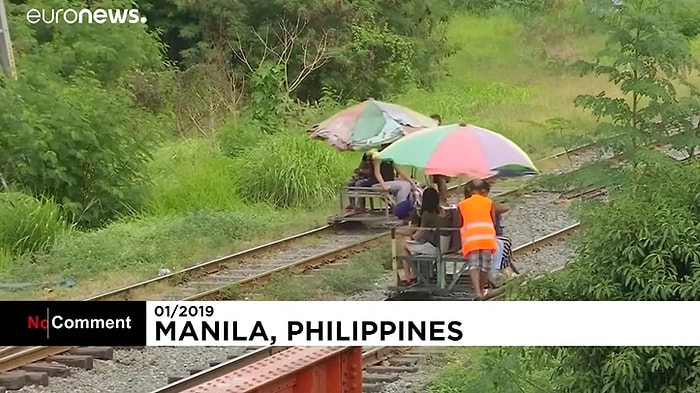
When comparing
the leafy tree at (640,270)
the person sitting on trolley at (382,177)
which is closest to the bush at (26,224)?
the person sitting on trolley at (382,177)

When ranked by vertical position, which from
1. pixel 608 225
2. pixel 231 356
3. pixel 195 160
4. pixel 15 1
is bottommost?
pixel 231 356

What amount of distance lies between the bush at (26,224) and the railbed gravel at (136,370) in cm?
72

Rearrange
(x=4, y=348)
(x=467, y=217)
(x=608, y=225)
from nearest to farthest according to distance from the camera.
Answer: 1. (x=608, y=225)
2. (x=467, y=217)
3. (x=4, y=348)

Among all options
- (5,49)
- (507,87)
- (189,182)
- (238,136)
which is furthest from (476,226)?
(5,49)

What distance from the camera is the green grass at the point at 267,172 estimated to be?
482cm

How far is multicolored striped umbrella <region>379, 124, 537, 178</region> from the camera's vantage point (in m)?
4.75

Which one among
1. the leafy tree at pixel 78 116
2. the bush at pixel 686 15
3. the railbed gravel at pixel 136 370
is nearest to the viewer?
the bush at pixel 686 15

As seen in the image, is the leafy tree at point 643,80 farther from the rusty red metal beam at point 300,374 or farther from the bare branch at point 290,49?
the rusty red metal beam at point 300,374

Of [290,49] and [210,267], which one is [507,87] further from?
[210,267]

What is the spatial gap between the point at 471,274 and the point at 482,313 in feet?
0.78

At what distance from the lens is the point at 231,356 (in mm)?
5527

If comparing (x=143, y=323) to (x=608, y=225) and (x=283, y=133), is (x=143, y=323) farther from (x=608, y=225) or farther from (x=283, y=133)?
(x=608, y=225)

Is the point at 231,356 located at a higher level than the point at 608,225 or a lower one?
lower

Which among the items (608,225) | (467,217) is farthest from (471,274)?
(608,225)
